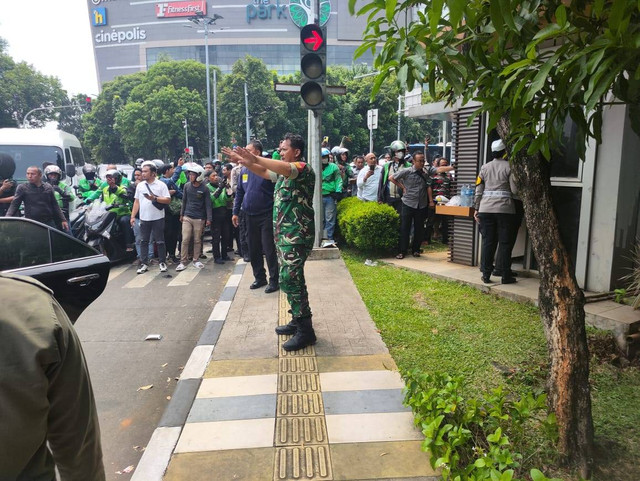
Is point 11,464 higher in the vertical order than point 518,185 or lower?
lower

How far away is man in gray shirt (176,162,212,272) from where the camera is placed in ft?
29.0

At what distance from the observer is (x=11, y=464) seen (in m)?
1.24

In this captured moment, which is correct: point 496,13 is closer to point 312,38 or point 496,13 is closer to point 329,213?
point 312,38

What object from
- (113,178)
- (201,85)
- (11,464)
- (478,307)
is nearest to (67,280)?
(11,464)

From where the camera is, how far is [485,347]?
4.51 metres

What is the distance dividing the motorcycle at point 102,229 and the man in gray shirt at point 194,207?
121cm

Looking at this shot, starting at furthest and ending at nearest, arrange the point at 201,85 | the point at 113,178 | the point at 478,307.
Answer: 1. the point at 201,85
2. the point at 113,178
3. the point at 478,307

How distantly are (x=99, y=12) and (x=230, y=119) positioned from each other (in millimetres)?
66861

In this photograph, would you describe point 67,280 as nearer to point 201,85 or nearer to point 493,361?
point 493,361

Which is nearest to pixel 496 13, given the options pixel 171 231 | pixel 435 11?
pixel 435 11

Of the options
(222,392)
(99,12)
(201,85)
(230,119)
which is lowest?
(222,392)

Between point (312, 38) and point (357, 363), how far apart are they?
505 centimetres

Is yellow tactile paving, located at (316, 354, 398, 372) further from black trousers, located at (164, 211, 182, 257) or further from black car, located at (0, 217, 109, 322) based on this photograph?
black trousers, located at (164, 211, 182, 257)

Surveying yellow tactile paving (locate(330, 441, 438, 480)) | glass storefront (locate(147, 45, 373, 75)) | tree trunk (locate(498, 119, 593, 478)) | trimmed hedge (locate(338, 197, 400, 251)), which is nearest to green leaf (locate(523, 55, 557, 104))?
tree trunk (locate(498, 119, 593, 478))
